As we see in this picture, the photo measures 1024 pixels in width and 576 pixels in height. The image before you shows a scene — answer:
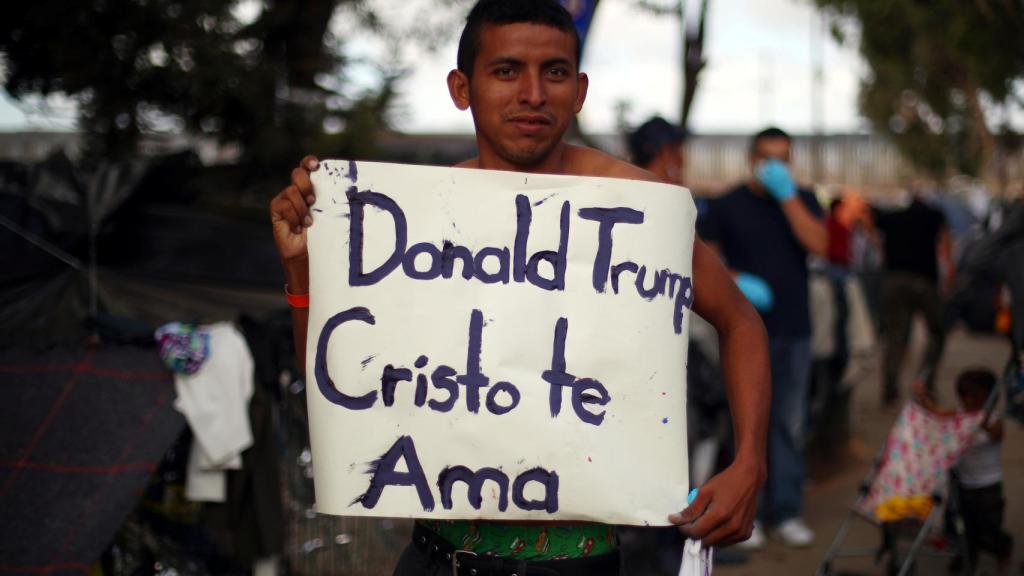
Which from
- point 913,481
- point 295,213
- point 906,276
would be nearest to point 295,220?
point 295,213

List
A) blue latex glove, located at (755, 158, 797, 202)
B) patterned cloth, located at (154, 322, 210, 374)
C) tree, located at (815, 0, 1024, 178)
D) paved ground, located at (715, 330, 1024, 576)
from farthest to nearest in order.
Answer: tree, located at (815, 0, 1024, 178) < blue latex glove, located at (755, 158, 797, 202) < paved ground, located at (715, 330, 1024, 576) < patterned cloth, located at (154, 322, 210, 374)

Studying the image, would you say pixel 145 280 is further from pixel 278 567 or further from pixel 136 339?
pixel 278 567

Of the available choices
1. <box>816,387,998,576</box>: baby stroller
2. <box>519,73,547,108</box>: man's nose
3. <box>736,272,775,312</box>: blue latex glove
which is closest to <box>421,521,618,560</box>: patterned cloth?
<box>519,73,547,108</box>: man's nose

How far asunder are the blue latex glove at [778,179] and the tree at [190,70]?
2.10 metres

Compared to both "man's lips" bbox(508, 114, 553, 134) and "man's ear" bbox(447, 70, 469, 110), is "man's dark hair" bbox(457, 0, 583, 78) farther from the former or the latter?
"man's lips" bbox(508, 114, 553, 134)

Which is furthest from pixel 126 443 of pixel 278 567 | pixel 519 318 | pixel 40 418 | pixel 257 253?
pixel 519 318

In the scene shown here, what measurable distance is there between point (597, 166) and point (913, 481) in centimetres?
319

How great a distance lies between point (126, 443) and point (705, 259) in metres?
2.49

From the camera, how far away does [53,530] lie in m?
3.85

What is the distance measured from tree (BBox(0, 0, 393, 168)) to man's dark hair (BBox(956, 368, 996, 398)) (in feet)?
10.8

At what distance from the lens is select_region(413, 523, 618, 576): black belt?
219 cm

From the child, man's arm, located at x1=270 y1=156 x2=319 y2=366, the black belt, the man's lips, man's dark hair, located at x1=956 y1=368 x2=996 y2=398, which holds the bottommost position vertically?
the child

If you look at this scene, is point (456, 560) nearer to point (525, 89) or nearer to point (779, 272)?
point (525, 89)

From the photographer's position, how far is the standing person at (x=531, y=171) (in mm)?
2221
